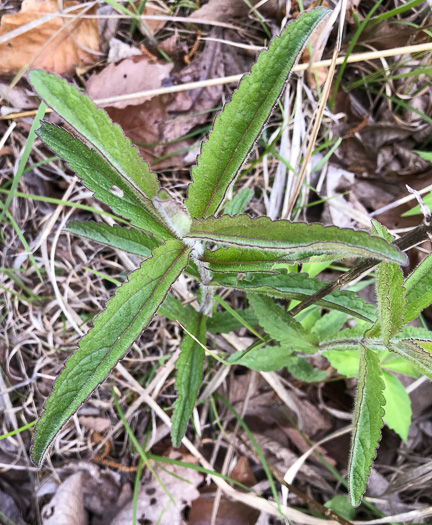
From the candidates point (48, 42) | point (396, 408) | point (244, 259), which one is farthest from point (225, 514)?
point (48, 42)

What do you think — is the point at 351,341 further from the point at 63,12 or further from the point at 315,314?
the point at 63,12

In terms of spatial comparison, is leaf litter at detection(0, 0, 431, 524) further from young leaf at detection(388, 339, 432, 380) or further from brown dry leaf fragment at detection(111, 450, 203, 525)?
young leaf at detection(388, 339, 432, 380)

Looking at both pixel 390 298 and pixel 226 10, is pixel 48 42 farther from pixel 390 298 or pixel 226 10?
pixel 390 298

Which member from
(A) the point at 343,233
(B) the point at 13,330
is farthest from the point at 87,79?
(A) the point at 343,233

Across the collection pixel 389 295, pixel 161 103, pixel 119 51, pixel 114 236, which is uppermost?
pixel 119 51

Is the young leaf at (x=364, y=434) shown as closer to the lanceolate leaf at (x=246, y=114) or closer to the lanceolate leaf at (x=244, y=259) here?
the lanceolate leaf at (x=244, y=259)
